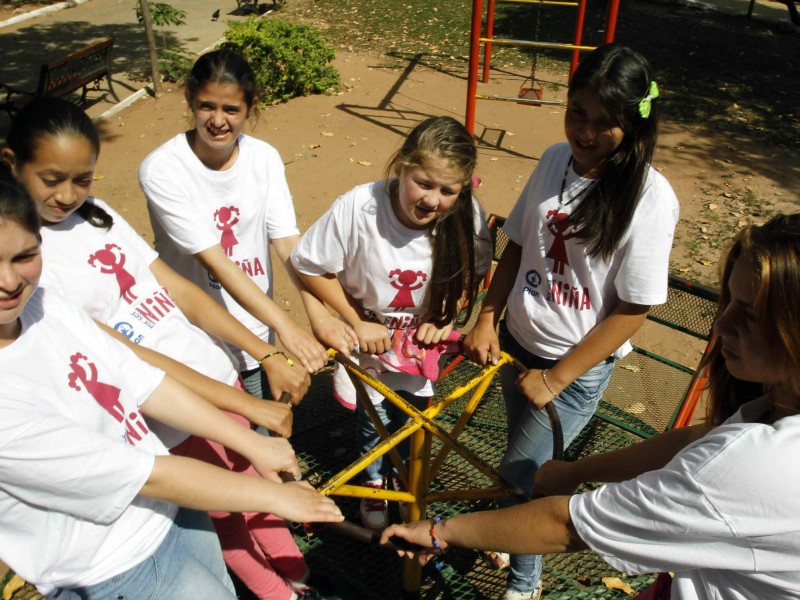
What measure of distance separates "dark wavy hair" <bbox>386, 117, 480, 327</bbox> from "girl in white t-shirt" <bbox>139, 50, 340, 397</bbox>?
0.39 m

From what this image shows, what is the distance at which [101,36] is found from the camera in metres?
10.9

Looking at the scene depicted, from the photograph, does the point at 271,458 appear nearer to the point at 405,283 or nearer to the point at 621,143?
the point at 405,283

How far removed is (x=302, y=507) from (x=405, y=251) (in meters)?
0.89

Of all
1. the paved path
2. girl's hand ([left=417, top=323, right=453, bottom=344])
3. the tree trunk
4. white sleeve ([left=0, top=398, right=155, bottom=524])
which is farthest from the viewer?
the paved path

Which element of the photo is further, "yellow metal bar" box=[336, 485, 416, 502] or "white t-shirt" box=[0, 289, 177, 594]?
"yellow metal bar" box=[336, 485, 416, 502]

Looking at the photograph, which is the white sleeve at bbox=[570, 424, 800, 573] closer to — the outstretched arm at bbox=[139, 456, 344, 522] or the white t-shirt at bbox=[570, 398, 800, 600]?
the white t-shirt at bbox=[570, 398, 800, 600]

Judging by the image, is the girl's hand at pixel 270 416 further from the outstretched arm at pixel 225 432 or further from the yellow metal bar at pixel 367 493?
the yellow metal bar at pixel 367 493

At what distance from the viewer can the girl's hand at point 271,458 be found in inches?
69.6

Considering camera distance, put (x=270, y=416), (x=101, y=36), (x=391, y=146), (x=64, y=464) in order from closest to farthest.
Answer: (x=64, y=464) < (x=270, y=416) < (x=391, y=146) < (x=101, y=36)

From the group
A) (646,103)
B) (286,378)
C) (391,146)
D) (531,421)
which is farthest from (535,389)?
(391,146)

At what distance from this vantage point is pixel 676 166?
679 cm

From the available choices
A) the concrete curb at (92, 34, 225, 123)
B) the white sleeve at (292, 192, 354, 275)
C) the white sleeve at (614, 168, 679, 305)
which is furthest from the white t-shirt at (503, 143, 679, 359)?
the concrete curb at (92, 34, 225, 123)

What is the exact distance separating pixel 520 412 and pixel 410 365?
0.39m

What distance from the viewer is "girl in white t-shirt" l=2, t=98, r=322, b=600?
1850 mm
